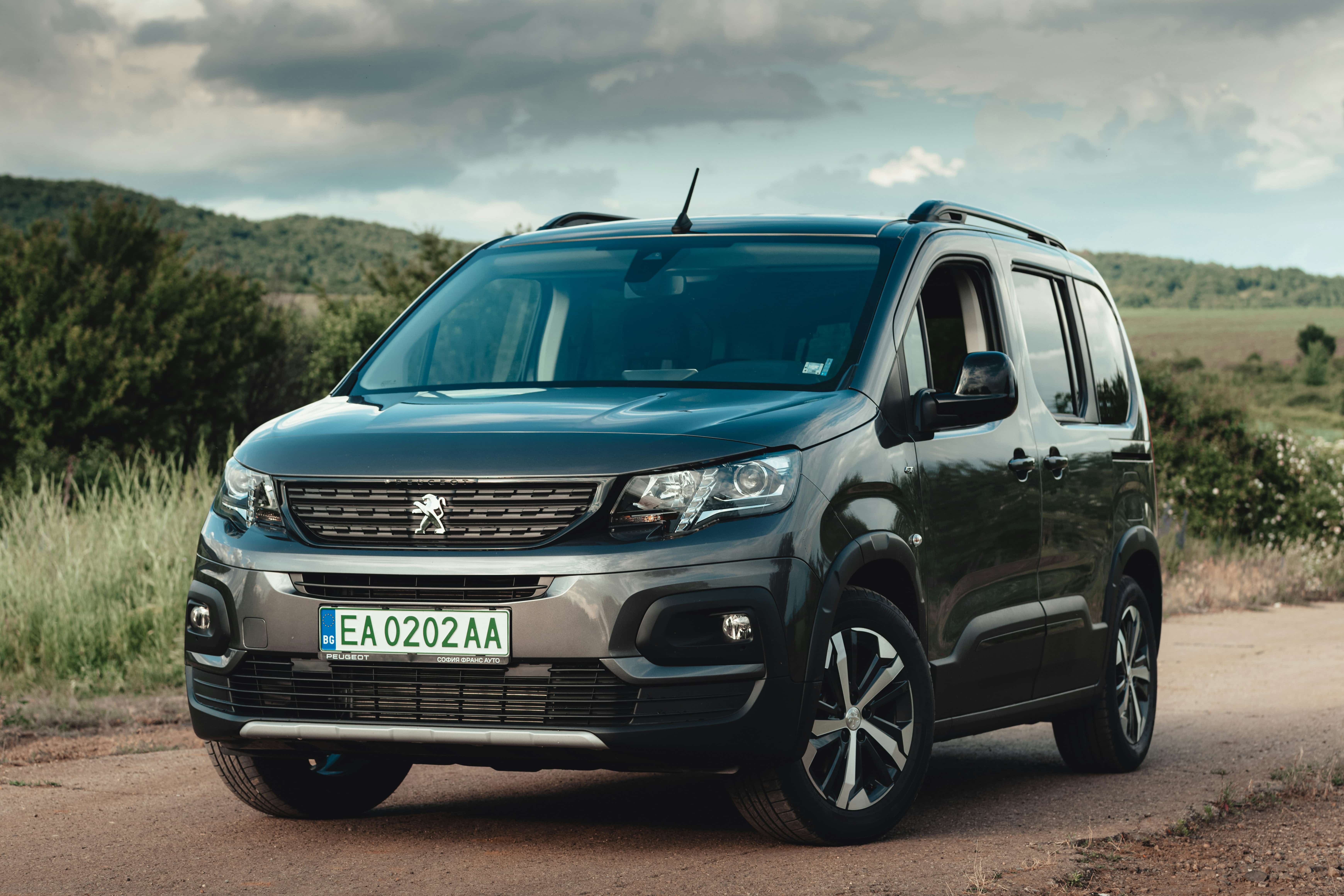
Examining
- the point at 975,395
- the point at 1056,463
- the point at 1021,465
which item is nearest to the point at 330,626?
the point at 975,395

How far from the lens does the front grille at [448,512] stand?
4562 millimetres

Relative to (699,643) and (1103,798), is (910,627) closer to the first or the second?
(699,643)

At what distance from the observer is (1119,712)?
719 cm

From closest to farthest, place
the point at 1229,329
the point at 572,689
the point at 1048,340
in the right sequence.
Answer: the point at 572,689 < the point at 1048,340 < the point at 1229,329

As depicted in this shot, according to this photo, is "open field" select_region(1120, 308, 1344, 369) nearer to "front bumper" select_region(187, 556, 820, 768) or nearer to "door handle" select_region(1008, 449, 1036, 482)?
"door handle" select_region(1008, 449, 1036, 482)

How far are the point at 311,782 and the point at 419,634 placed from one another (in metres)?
1.38

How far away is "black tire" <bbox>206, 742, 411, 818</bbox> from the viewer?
5.50 m

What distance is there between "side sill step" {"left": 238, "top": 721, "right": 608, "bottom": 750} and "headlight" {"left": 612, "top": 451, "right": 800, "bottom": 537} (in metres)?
0.60

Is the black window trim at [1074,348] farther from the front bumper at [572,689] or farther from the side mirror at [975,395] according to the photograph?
the front bumper at [572,689]

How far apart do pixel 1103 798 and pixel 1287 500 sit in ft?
55.7

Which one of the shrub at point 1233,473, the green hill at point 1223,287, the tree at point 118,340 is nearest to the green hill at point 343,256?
the green hill at point 1223,287

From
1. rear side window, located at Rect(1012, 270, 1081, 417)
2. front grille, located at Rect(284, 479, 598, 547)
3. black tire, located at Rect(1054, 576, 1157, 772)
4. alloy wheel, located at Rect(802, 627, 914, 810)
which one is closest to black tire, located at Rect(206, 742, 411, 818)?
front grille, located at Rect(284, 479, 598, 547)

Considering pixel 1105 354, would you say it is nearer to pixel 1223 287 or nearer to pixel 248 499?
pixel 248 499

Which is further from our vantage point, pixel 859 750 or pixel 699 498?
pixel 859 750
